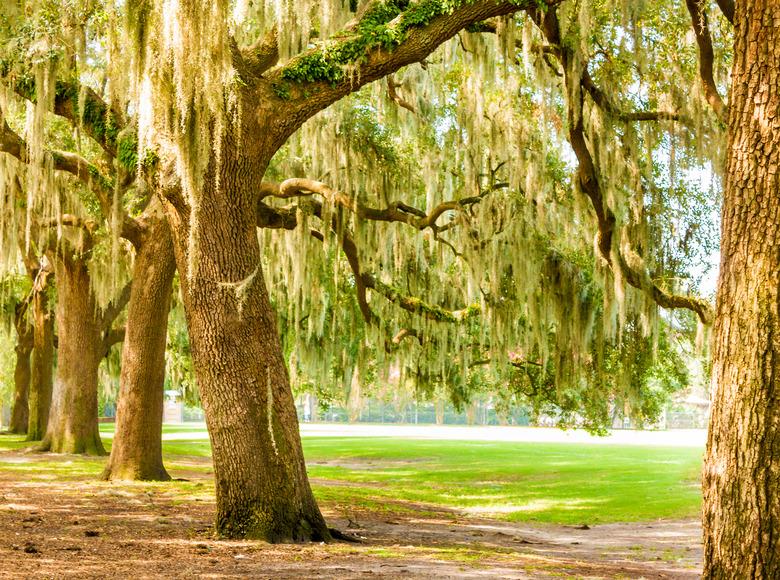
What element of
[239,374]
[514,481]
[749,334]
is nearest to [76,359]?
[514,481]

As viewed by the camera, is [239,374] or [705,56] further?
[705,56]

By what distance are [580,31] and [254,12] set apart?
412 centimetres

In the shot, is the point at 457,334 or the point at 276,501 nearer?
the point at 276,501

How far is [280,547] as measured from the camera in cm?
701

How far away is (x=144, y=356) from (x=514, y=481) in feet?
33.0

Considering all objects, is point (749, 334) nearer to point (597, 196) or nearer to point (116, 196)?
point (597, 196)

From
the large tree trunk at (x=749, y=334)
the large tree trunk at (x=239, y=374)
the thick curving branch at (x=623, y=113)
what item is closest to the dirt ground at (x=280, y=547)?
the large tree trunk at (x=239, y=374)

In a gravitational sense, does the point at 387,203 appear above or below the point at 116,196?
above

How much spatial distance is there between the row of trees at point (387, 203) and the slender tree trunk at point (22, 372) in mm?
5182

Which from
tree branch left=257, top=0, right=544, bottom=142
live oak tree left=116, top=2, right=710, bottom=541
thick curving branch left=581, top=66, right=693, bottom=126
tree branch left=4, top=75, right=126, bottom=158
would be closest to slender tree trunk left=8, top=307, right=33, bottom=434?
tree branch left=4, top=75, right=126, bottom=158

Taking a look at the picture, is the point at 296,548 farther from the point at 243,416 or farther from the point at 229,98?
the point at 229,98

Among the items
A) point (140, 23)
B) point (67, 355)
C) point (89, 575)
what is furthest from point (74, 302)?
point (89, 575)

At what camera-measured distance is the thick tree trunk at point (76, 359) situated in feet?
53.9

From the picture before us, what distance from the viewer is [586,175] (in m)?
10.5
